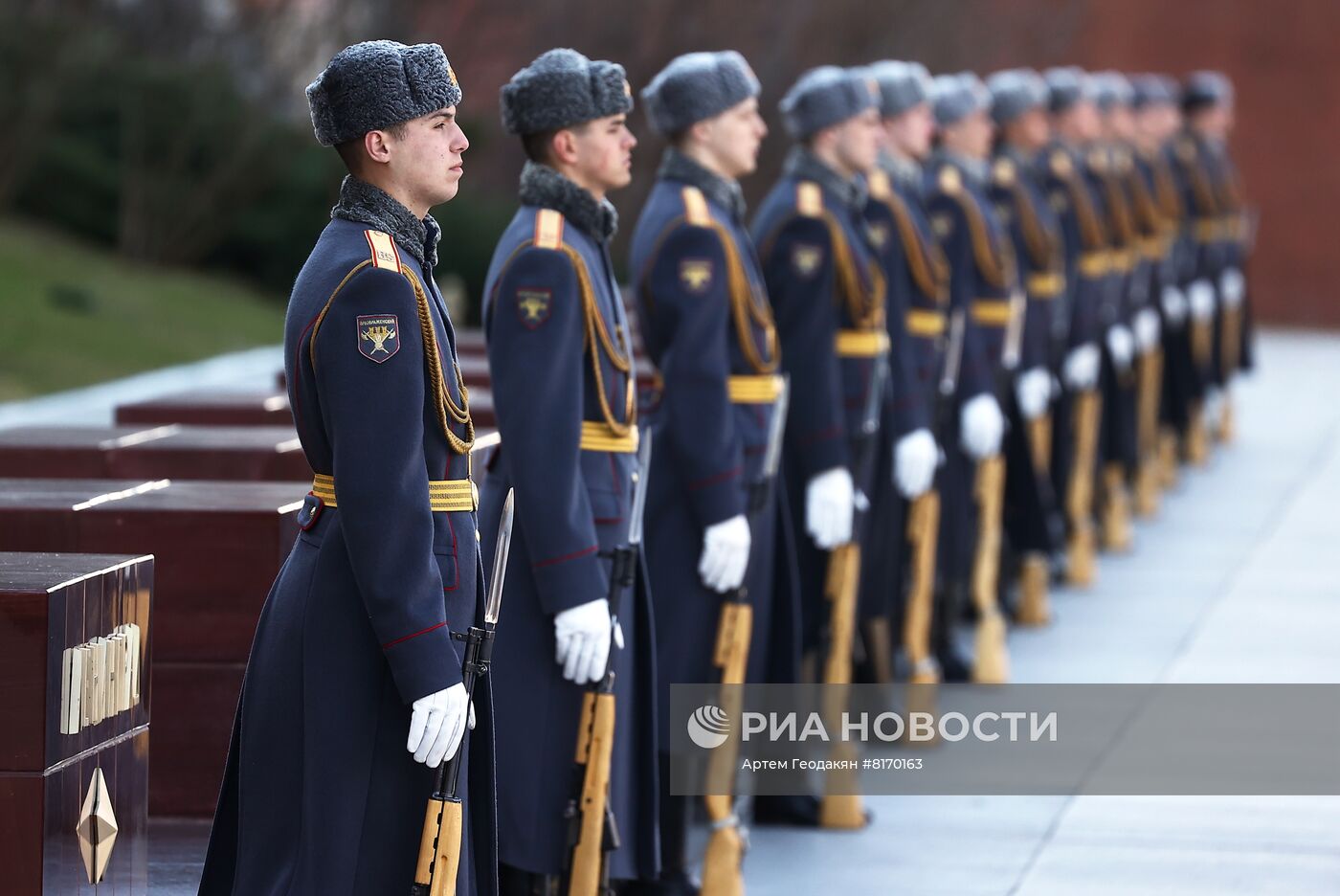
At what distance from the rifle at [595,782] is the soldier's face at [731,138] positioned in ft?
3.83

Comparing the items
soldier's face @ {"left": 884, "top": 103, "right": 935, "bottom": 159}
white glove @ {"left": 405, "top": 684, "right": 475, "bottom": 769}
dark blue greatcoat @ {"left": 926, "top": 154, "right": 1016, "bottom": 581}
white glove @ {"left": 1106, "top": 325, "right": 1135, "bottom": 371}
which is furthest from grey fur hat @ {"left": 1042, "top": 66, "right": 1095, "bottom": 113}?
white glove @ {"left": 405, "top": 684, "right": 475, "bottom": 769}

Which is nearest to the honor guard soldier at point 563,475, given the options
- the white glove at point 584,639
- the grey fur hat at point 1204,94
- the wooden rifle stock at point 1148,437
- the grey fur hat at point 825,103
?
the white glove at point 584,639

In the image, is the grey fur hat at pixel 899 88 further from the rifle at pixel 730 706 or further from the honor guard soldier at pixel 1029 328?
the rifle at pixel 730 706

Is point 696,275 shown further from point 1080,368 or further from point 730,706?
point 1080,368

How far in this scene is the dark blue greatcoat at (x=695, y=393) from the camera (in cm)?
478

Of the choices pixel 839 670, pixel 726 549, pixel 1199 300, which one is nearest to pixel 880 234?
pixel 839 670

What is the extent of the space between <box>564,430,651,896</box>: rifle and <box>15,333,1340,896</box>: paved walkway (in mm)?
734

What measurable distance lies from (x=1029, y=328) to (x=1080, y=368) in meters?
0.87

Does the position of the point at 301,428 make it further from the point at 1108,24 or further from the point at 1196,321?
the point at 1108,24

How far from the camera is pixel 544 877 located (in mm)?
4191

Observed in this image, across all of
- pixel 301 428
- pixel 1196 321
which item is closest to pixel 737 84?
pixel 301 428

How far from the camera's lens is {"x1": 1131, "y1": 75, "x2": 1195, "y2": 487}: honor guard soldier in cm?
1127

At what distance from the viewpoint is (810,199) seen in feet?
18.9

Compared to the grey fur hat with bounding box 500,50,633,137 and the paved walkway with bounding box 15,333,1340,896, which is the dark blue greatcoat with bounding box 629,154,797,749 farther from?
the paved walkway with bounding box 15,333,1340,896
